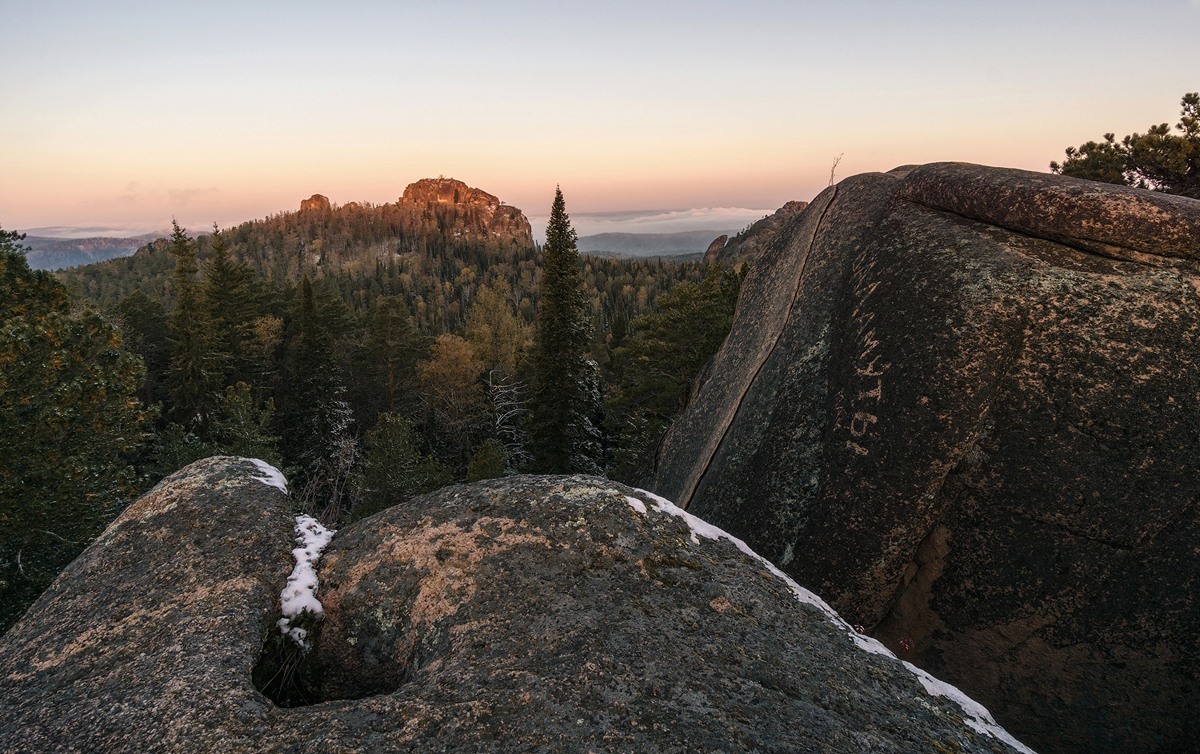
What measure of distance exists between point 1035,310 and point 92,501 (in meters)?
18.8

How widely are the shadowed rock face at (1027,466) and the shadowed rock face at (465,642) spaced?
2229mm

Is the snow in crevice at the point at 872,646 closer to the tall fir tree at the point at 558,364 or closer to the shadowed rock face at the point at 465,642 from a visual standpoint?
the shadowed rock face at the point at 465,642

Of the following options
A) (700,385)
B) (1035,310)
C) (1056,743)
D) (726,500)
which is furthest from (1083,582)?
(700,385)

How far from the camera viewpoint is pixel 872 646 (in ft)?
15.2

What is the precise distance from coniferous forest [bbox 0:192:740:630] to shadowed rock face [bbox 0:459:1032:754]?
945 cm

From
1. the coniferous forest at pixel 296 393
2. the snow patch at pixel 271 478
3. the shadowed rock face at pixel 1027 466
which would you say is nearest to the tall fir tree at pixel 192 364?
the coniferous forest at pixel 296 393

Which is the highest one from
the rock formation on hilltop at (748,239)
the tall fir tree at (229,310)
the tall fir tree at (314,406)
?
the rock formation on hilltop at (748,239)

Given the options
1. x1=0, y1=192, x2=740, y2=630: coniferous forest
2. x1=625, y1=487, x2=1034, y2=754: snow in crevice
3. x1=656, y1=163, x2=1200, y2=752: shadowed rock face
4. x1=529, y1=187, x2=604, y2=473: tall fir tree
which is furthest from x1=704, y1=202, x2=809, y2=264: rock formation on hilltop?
x1=625, y1=487, x2=1034, y2=754: snow in crevice

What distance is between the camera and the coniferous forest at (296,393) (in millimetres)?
13633

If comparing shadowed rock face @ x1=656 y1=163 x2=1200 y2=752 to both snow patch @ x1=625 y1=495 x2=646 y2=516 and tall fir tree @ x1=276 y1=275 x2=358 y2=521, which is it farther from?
tall fir tree @ x1=276 y1=275 x2=358 y2=521

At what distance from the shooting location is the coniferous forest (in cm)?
1363

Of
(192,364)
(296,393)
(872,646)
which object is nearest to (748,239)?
(296,393)

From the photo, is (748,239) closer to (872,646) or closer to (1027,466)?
→ (1027,466)

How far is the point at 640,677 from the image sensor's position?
147 inches
